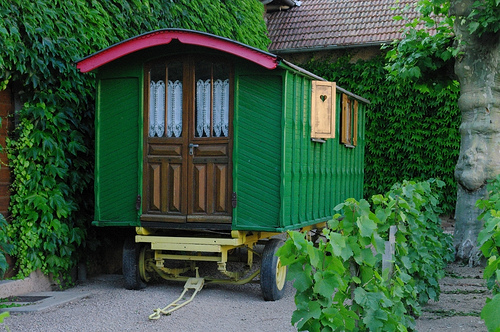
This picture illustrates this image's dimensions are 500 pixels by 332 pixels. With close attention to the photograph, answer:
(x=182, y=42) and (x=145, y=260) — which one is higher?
(x=182, y=42)

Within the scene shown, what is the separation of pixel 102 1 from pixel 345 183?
15.6 ft

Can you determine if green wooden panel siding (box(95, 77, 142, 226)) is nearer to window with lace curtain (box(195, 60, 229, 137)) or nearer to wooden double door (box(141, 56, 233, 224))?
wooden double door (box(141, 56, 233, 224))

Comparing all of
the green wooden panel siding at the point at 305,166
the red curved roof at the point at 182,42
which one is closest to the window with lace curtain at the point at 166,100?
the red curved roof at the point at 182,42

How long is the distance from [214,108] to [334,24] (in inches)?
428

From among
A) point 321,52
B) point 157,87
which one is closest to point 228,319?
point 157,87

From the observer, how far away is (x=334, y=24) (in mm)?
17688

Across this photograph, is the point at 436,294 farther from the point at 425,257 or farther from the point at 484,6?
the point at 484,6

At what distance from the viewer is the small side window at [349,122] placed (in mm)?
10414

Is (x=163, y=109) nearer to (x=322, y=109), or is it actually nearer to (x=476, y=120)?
(x=322, y=109)

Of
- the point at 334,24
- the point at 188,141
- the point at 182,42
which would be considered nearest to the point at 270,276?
the point at 188,141

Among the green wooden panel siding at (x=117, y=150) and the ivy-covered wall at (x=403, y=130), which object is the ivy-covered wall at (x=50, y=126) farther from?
the ivy-covered wall at (x=403, y=130)

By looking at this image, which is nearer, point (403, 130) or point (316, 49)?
point (403, 130)

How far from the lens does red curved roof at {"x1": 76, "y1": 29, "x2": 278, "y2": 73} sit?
7043 mm

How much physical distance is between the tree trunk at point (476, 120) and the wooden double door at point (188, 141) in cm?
433
